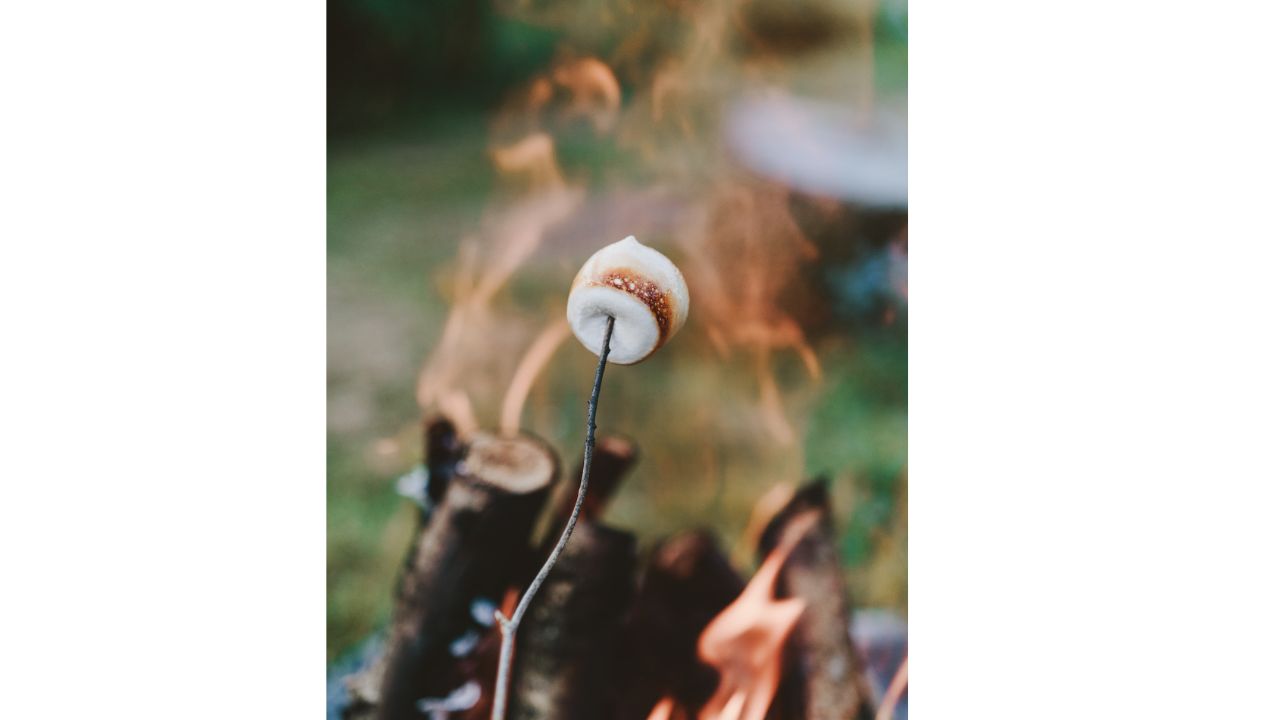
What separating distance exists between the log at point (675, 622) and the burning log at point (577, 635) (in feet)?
0.11

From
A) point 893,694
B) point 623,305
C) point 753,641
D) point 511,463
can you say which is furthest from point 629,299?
point 893,694

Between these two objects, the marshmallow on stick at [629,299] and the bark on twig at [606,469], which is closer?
the marshmallow on stick at [629,299]

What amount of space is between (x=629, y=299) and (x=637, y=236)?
0.30 metres

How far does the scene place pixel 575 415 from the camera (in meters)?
1.35

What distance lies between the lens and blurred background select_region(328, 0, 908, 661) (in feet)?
4.35

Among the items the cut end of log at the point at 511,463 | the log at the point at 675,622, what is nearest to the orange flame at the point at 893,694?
the log at the point at 675,622

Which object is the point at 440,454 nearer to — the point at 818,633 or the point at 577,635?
the point at 577,635

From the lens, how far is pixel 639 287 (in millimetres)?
1086

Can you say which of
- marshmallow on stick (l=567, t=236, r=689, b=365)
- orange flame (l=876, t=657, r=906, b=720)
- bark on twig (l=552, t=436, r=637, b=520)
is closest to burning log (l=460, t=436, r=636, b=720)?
bark on twig (l=552, t=436, r=637, b=520)

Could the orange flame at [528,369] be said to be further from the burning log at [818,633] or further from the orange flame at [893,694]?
the orange flame at [893,694]

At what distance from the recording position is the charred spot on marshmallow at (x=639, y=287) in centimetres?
108

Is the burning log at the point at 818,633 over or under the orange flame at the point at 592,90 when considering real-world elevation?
under

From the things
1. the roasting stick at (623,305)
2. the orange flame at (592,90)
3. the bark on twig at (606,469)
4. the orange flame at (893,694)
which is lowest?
the orange flame at (893,694)

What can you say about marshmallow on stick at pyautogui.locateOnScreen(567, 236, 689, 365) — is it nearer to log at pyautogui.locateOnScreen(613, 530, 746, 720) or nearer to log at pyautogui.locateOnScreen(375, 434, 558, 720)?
log at pyautogui.locateOnScreen(375, 434, 558, 720)
